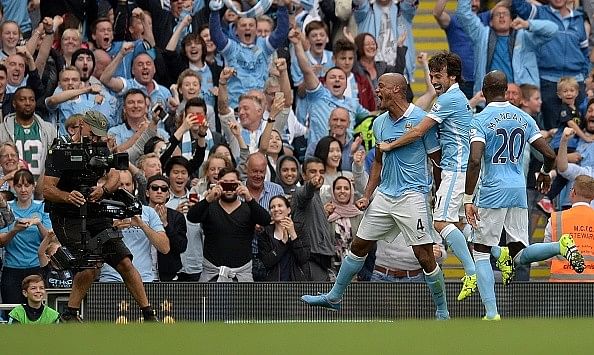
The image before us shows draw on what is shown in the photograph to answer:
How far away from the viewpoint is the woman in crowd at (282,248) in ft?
53.4

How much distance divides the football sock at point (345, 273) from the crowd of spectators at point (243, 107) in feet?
6.91

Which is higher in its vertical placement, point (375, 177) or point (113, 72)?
point (113, 72)

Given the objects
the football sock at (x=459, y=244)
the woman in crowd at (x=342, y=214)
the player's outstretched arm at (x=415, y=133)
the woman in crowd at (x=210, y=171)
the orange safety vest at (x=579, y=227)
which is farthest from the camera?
the woman in crowd at (x=342, y=214)

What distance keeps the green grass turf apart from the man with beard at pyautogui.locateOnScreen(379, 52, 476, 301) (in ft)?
13.2

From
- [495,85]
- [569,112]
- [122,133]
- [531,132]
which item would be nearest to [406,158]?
[495,85]

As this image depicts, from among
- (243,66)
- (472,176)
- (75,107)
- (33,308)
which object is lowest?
(33,308)

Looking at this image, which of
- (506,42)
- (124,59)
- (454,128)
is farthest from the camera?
(506,42)

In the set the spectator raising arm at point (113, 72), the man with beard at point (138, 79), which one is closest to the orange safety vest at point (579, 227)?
the man with beard at point (138, 79)

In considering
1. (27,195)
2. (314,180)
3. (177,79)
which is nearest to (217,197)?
(314,180)

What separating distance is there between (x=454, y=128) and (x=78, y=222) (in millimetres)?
3681

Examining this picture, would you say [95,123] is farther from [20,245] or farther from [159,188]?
[20,245]

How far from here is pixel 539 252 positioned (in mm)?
14305

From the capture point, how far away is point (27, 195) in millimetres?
16281

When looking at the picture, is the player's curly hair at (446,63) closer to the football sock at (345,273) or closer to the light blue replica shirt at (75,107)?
the football sock at (345,273)
